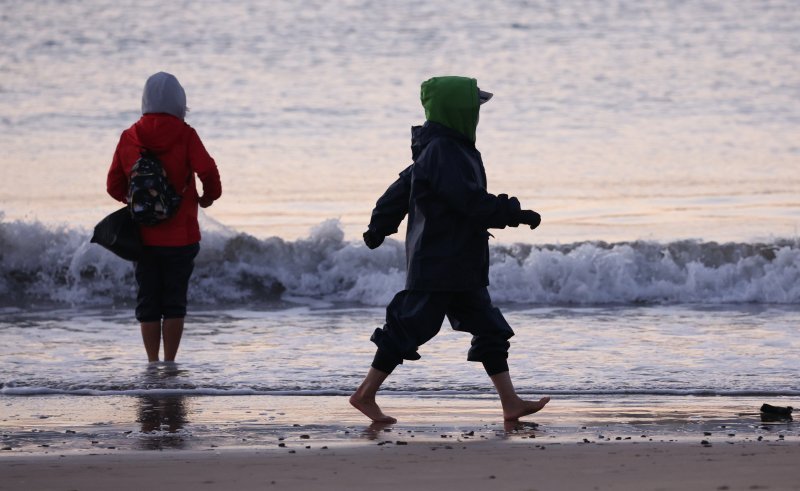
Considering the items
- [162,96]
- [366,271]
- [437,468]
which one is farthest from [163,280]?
[366,271]

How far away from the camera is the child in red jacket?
760 centimetres

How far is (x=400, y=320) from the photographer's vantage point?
611 centimetres

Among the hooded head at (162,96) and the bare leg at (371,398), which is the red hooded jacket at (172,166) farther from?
the bare leg at (371,398)

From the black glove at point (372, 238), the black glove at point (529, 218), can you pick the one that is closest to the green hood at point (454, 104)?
the black glove at point (529, 218)

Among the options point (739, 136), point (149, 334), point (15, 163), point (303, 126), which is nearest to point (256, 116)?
point (303, 126)

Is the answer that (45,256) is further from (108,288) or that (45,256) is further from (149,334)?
(149,334)

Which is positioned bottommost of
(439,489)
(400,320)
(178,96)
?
(439,489)

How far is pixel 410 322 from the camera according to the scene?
6.08 m

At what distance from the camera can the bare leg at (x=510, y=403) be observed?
6262 mm

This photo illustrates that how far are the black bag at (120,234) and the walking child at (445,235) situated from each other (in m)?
1.91

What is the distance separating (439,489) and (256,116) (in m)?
16.4

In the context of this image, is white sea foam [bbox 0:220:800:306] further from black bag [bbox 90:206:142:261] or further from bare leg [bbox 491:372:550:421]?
bare leg [bbox 491:372:550:421]

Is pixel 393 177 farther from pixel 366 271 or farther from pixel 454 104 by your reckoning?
pixel 454 104

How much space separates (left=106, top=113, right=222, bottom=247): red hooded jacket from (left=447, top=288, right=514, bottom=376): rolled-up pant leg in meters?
1.96
